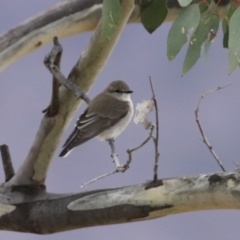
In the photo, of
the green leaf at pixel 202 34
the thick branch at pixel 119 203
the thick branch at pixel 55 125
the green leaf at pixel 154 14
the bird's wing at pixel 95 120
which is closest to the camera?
the thick branch at pixel 119 203

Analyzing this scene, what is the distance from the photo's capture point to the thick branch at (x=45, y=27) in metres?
1.78

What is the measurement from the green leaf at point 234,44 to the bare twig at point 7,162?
0.70 meters

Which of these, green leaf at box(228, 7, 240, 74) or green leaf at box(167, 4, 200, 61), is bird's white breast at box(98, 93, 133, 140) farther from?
green leaf at box(228, 7, 240, 74)

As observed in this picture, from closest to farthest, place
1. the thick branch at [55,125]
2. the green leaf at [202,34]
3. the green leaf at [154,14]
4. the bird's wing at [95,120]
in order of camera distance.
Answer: the green leaf at [202,34] < the green leaf at [154,14] < the thick branch at [55,125] < the bird's wing at [95,120]

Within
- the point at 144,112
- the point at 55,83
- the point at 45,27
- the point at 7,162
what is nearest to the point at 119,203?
the point at 144,112

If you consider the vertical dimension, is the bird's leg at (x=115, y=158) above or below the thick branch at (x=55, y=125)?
below

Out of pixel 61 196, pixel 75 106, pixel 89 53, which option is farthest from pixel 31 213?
pixel 89 53

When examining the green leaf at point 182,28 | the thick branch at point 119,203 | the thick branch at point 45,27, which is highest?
the thick branch at point 45,27

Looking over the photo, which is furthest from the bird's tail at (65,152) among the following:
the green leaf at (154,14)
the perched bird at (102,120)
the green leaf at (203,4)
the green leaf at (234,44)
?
the green leaf at (234,44)

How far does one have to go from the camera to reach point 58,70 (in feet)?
4.59

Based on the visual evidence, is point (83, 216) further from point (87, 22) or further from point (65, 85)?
point (87, 22)

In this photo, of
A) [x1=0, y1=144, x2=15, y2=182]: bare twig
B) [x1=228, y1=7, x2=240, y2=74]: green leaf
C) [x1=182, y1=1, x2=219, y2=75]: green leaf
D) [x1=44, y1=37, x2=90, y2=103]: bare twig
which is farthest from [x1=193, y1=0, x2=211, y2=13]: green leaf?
[x1=0, y1=144, x2=15, y2=182]: bare twig

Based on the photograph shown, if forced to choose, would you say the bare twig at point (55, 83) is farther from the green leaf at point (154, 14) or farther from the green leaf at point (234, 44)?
the green leaf at point (234, 44)

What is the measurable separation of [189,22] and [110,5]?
0.15 metres
